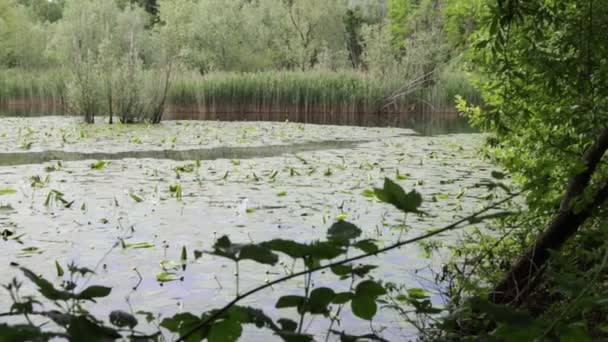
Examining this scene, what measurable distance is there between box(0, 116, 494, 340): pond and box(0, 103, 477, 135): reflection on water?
5872 mm

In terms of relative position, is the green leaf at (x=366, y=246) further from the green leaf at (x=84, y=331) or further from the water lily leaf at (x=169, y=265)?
the water lily leaf at (x=169, y=265)

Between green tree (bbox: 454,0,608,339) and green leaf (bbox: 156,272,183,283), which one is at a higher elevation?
green tree (bbox: 454,0,608,339)

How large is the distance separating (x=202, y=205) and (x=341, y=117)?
13415 mm

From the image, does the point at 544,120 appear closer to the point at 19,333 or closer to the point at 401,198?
the point at 401,198

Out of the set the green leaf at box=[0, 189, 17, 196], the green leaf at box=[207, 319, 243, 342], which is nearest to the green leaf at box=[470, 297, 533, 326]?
the green leaf at box=[207, 319, 243, 342]

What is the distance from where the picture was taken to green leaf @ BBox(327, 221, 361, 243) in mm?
1167

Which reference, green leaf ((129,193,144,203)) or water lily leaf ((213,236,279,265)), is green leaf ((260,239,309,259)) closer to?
water lily leaf ((213,236,279,265))

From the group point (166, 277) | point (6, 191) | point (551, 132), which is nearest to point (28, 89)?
point (6, 191)

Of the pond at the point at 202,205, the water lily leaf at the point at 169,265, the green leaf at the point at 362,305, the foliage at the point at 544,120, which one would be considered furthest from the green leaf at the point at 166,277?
the green leaf at the point at 362,305

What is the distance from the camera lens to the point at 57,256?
3824 mm

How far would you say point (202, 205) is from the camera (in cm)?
534

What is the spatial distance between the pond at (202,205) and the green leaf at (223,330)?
825mm

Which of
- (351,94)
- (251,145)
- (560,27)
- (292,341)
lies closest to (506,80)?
(560,27)

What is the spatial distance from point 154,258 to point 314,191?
2.43 meters
